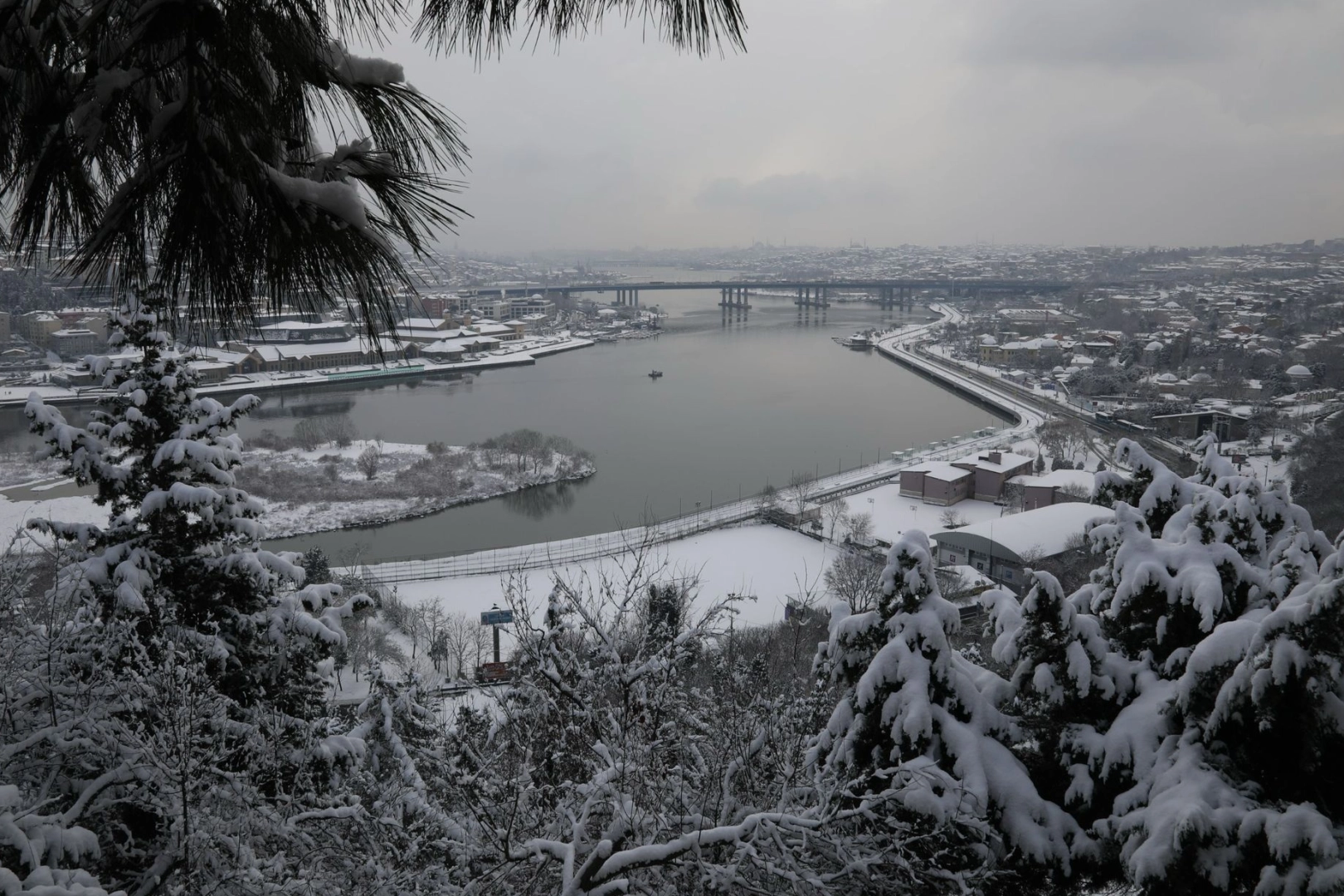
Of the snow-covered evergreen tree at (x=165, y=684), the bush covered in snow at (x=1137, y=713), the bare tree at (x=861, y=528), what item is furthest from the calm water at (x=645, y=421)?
the bush covered in snow at (x=1137, y=713)

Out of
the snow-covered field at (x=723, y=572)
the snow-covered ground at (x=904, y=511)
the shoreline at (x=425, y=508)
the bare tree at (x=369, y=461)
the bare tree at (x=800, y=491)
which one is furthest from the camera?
the bare tree at (x=369, y=461)

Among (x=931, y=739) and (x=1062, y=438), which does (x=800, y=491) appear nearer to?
(x=1062, y=438)

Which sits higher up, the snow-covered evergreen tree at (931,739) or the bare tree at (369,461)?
the snow-covered evergreen tree at (931,739)

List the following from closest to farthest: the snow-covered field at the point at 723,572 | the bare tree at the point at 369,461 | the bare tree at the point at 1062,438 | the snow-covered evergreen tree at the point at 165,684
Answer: the snow-covered evergreen tree at the point at 165,684 < the snow-covered field at the point at 723,572 < the bare tree at the point at 369,461 < the bare tree at the point at 1062,438

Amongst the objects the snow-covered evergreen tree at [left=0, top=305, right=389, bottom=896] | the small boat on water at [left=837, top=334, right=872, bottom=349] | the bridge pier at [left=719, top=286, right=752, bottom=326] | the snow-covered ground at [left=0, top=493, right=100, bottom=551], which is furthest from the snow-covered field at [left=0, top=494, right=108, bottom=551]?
the bridge pier at [left=719, top=286, right=752, bottom=326]

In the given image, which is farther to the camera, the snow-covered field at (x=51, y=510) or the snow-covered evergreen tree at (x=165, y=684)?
the snow-covered field at (x=51, y=510)

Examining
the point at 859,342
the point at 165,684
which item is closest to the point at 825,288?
the point at 859,342

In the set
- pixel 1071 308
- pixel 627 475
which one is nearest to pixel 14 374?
pixel 627 475

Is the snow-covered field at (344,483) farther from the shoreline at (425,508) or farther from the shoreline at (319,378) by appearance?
the shoreline at (319,378)
